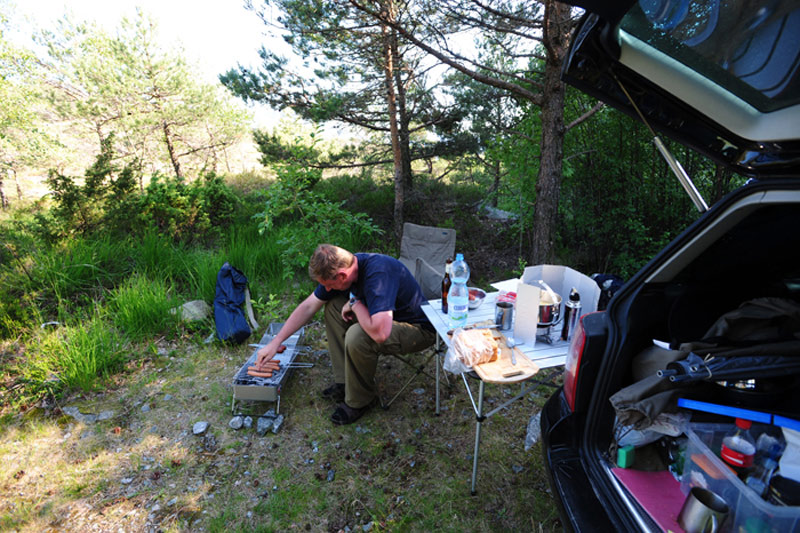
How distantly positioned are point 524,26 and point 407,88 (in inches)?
88.0

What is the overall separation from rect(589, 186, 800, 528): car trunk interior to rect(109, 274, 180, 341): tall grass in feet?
11.0

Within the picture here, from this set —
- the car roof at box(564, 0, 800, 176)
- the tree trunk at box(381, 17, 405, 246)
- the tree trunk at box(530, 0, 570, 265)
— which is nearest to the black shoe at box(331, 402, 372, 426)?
the car roof at box(564, 0, 800, 176)

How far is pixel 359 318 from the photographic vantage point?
2.19 meters

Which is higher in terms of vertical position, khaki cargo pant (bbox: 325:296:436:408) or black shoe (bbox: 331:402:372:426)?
khaki cargo pant (bbox: 325:296:436:408)

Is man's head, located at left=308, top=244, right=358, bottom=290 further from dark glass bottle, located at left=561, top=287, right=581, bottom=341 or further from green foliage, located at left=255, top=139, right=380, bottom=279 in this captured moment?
green foliage, located at left=255, top=139, right=380, bottom=279

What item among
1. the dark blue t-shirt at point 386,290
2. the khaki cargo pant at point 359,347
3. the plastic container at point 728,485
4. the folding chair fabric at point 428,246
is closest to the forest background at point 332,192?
the folding chair fabric at point 428,246

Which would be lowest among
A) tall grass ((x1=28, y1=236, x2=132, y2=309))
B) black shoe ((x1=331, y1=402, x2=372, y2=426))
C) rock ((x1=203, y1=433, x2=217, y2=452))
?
rock ((x1=203, y1=433, x2=217, y2=452))

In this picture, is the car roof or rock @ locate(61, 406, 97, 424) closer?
the car roof

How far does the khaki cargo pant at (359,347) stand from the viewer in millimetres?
2287

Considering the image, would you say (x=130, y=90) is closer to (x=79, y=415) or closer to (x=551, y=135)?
(x=79, y=415)

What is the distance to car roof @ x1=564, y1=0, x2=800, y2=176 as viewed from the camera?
1104mm

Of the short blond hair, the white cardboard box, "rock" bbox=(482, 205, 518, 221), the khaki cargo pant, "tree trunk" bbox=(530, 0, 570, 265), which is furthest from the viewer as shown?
"rock" bbox=(482, 205, 518, 221)

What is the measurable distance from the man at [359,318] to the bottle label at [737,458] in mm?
1431

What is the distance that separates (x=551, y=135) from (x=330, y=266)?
8.16 feet
